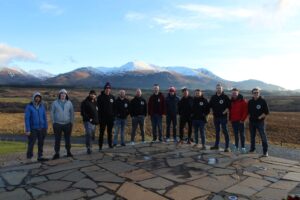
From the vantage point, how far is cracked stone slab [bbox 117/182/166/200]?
23.0ft

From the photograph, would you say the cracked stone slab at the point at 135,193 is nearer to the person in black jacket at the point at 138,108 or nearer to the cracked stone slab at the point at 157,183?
the cracked stone slab at the point at 157,183

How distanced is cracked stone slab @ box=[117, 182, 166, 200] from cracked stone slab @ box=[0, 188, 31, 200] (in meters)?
1.96

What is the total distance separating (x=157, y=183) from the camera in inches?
312

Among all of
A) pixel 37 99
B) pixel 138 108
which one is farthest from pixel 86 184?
pixel 138 108

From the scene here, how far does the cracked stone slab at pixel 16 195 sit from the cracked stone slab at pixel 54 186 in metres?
0.41

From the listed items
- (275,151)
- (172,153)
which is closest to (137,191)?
(172,153)

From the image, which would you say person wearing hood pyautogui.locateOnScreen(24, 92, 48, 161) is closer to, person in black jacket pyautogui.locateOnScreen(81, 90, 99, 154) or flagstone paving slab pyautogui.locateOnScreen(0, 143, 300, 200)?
flagstone paving slab pyautogui.locateOnScreen(0, 143, 300, 200)

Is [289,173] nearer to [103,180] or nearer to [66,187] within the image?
[103,180]

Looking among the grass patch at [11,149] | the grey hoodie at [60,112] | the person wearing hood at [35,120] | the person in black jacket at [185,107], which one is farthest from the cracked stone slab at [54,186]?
the grass patch at [11,149]

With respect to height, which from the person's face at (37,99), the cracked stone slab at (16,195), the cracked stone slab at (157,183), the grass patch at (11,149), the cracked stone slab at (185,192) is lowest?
the grass patch at (11,149)

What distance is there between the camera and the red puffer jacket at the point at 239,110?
11.4 m

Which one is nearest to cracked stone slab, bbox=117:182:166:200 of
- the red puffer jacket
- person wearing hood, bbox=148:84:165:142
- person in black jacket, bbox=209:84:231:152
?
person in black jacket, bbox=209:84:231:152

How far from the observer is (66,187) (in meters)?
7.70

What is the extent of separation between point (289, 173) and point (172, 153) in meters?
3.62
